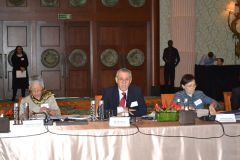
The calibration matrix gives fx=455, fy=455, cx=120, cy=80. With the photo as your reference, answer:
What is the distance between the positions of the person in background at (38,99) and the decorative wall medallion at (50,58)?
8.27 metres

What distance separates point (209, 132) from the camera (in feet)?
13.3

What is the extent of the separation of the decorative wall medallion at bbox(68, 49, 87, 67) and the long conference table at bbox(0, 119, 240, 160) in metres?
9.44

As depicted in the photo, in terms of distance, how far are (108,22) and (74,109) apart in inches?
161

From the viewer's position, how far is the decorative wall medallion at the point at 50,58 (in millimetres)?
13234

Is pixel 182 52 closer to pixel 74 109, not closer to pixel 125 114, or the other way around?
pixel 74 109

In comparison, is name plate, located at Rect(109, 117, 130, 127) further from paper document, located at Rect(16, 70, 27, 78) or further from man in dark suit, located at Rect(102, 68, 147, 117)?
paper document, located at Rect(16, 70, 27, 78)

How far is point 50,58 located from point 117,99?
8.53 meters

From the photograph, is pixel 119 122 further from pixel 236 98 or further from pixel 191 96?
pixel 236 98

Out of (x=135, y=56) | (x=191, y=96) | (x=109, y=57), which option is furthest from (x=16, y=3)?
(x=191, y=96)

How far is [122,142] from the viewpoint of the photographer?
12.9 feet

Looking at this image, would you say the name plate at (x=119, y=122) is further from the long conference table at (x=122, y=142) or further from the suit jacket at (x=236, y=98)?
the suit jacket at (x=236, y=98)

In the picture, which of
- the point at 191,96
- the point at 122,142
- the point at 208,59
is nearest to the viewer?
the point at 122,142

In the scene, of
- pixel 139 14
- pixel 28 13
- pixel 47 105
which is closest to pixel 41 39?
pixel 28 13

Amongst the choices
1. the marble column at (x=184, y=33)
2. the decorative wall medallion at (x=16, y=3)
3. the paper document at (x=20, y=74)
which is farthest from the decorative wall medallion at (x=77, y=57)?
the marble column at (x=184, y=33)
